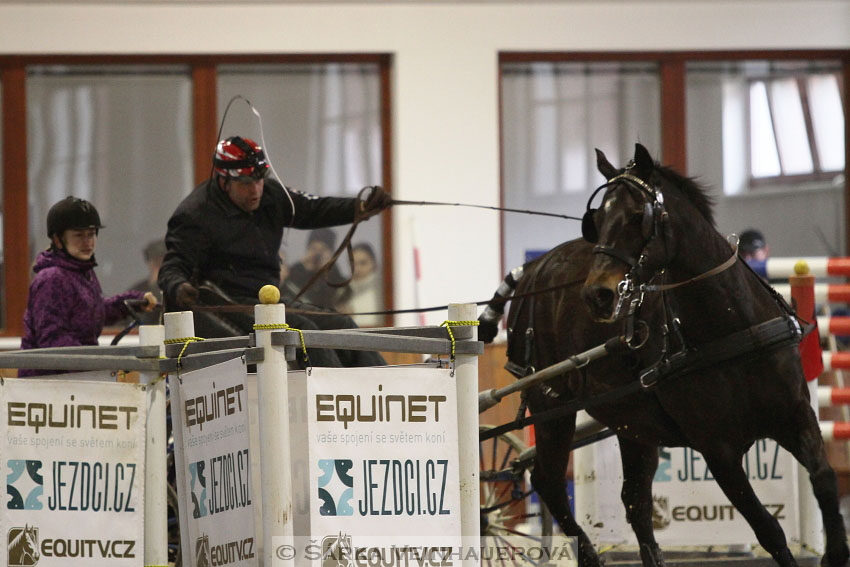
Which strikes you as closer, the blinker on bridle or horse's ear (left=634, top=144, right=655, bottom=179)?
the blinker on bridle

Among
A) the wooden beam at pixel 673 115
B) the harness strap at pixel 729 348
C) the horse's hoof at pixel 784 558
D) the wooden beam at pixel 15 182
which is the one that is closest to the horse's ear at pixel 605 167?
the harness strap at pixel 729 348

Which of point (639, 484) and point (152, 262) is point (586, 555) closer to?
point (639, 484)

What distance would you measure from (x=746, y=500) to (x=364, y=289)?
5.70 meters

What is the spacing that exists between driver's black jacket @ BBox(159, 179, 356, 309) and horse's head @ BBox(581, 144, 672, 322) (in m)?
2.09

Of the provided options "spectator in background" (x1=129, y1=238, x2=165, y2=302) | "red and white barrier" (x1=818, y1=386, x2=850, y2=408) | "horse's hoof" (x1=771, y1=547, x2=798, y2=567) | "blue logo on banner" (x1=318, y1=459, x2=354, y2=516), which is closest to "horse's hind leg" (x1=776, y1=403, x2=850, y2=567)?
"horse's hoof" (x1=771, y1=547, x2=798, y2=567)

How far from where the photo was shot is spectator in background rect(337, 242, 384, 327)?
10.9m

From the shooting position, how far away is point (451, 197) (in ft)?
35.0

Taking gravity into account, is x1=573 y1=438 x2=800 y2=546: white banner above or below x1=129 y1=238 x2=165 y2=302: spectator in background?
below

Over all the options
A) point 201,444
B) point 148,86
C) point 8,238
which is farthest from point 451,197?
point 201,444

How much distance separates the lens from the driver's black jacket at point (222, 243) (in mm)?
6836

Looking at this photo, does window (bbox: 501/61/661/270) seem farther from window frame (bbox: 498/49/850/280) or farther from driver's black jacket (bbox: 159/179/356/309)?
driver's black jacket (bbox: 159/179/356/309)

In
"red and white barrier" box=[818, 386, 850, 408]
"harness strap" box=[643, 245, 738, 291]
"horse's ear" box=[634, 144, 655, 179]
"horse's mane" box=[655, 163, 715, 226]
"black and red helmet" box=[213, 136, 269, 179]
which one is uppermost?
"black and red helmet" box=[213, 136, 269, 179]

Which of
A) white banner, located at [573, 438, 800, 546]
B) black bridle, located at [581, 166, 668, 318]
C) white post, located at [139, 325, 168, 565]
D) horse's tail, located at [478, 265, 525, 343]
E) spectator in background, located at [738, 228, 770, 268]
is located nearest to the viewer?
white post, located at [139, 325, 168, 565]

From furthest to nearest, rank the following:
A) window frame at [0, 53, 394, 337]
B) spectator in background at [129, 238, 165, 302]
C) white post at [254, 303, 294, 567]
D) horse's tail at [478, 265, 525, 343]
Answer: spectator in background at [129, 238, 165, 302] → window frame at [0, 53, 394, 337] → horse's tail at [478, 265, 525, 343] → white post at [254, 303, 294, 567]
